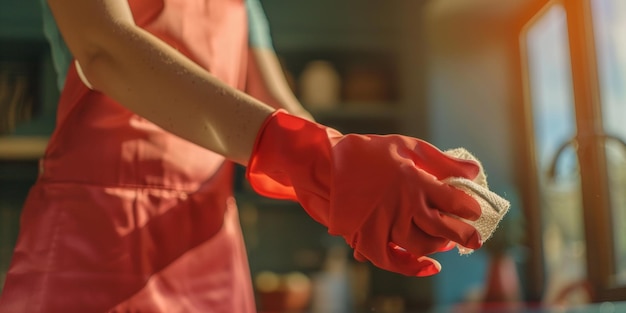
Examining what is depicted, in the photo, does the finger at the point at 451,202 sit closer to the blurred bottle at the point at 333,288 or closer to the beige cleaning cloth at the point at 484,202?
the beige cleaning cloth at the point at 484,202

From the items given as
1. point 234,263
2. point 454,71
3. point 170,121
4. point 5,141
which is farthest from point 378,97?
point 170,121

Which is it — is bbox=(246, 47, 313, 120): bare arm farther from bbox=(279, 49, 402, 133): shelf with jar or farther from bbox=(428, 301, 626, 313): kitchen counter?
bbox=(279, 49, 402, 133): shelf with jar

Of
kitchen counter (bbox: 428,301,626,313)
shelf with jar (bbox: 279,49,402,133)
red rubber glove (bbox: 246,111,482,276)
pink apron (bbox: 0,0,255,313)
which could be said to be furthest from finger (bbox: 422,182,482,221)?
shelf with jar (bbox: 279,49,402,133)

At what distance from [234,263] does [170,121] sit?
0.19 metres

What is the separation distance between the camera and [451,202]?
0.34 metres

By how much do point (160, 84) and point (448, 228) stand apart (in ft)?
0.55

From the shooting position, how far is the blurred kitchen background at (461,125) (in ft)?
4.43

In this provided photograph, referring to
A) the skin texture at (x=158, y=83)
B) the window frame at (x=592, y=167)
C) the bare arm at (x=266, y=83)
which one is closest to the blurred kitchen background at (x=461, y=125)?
the window frame at (x=592, y=167)

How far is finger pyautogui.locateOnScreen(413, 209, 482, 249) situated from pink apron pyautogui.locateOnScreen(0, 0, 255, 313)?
22 cm

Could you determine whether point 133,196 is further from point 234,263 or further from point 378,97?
point 378,97

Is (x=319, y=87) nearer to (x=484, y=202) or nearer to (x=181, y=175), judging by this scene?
(x=181, y=175)

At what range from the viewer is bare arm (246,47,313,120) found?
2.14 ft

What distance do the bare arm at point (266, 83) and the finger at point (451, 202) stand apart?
0.32m

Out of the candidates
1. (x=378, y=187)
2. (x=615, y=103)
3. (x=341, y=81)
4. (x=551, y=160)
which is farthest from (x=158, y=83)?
(x=341, y=81)
